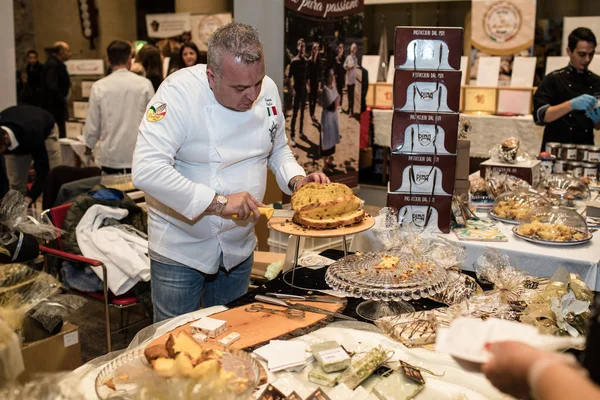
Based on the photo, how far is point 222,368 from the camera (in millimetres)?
1333

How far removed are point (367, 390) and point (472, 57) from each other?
6.88 metres

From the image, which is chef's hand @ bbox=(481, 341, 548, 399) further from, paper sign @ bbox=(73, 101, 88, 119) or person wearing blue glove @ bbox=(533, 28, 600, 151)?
paper sign @ bbox=(73, 101, 88, 119)

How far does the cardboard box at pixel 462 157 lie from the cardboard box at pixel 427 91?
360 millimetres

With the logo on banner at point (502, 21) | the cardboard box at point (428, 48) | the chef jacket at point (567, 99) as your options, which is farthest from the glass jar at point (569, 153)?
the logo on banner at point (502, 21)

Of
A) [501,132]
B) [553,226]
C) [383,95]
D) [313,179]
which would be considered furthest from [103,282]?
[383,95]

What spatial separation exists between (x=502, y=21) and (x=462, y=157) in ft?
16.6

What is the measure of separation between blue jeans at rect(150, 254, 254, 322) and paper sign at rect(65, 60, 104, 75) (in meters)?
7.73

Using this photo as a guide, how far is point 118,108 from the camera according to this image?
196 inches

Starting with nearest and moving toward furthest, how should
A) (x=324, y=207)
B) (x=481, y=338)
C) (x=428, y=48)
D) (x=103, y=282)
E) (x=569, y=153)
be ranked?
(x=481, y=338) → (x=324, y=207) → (x=428, y=48) → (x=103, y=282) → (x=569, y=153)

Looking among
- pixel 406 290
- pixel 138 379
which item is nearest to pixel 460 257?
pixel 406 290

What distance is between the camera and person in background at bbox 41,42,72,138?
8.62 metres

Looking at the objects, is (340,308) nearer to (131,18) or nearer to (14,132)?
(14,132)

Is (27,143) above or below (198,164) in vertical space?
below

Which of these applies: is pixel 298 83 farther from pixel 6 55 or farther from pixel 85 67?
pixel 85 67
